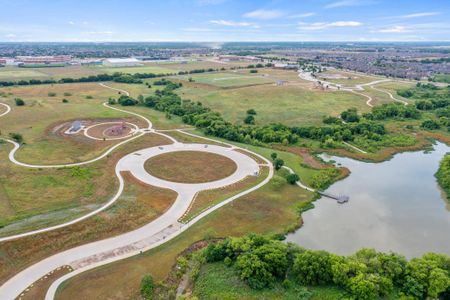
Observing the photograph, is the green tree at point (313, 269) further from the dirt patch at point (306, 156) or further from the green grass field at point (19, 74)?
the green grass field at point (19, 74)

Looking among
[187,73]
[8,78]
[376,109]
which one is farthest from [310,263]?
[8,78]

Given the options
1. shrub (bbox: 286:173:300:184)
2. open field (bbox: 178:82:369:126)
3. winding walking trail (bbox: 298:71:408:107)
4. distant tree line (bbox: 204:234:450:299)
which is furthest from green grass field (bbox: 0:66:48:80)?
distant tree line (bbox: 204:234:450:299)

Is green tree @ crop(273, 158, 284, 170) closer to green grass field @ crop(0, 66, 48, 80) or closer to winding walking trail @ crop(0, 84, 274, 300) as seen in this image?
winding walking trail @ crop(0, 84, 274, 300)

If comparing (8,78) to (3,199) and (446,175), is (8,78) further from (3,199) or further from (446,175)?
(446,175)

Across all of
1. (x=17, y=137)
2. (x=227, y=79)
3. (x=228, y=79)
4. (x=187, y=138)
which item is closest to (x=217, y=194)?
(x=187, y=138)

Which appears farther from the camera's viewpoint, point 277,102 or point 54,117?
point 277,102

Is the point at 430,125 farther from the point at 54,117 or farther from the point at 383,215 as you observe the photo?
the point at 54,117
